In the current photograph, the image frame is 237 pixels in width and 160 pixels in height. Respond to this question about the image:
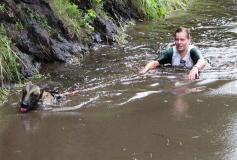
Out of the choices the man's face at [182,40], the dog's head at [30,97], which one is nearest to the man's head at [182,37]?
the man's face at [182,40]

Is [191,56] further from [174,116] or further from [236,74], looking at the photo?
[174,116]

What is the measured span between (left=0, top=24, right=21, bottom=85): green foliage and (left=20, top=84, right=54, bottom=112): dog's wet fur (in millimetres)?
1199

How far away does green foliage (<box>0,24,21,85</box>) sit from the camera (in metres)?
5.84

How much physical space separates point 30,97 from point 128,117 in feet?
5.35

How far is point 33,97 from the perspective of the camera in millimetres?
4652

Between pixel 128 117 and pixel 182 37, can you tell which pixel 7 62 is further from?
pixel 182 37

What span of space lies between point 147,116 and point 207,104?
3.10 feet

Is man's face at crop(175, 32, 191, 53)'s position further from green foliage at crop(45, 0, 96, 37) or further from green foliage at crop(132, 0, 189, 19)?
green foliage at crop(132, 0, 189, 19)

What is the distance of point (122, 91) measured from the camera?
17.6 ft

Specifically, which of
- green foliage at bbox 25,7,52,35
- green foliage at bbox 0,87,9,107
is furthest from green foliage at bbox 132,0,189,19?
green foliage at bbox 0,87,9,107

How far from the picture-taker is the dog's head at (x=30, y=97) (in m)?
4.45

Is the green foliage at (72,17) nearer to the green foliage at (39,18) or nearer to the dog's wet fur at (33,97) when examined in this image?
the green foliage at (39,18)

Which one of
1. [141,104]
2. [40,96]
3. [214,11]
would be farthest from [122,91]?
[214,11]

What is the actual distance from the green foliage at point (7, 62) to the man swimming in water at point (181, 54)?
8.59 ft
